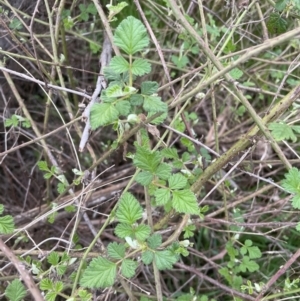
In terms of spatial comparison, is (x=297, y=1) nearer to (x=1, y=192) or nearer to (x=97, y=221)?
(x=97, y=221)

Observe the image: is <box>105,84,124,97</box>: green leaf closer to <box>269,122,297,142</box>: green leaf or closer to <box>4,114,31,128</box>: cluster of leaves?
<box>269,122,297,142</box>: green leaf

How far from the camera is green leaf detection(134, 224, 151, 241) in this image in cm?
92

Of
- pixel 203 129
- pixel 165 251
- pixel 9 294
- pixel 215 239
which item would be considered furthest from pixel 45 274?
pixel 203 129

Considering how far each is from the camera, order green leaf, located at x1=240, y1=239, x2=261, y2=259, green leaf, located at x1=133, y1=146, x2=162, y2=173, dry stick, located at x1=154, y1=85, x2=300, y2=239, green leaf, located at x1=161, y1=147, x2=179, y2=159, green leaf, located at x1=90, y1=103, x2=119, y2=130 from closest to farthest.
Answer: green leaf, located at x1=90, y1=103, x2=119, y2=130, green leaf, located at x1=133, y1=146, x2=162, y2=173, dry stick, located at x1=154, y1=85, x2=300, y2=239, green leaf, located at x1=161, y1=147, x2=179, y2=159, green leaf, located at x1=240, y1=239, x2=261, y2=259

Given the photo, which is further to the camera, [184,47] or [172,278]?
[172,278]

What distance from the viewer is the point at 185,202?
3.07 feet

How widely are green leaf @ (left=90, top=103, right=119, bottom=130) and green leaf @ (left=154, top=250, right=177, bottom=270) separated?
29 cm

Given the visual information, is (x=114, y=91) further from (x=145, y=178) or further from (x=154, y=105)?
(x=145, y=178)

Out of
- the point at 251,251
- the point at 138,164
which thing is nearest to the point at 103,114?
the point at 138,164

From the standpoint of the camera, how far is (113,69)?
2.84 ft

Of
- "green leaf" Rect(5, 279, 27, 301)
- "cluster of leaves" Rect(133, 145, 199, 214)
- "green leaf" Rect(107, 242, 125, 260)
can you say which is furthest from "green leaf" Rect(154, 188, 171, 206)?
"green leaf" Rect(5, 279, 27, 301)

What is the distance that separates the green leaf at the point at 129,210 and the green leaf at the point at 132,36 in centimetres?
29

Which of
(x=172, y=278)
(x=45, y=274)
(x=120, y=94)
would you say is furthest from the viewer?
Result: (x=172, y=278)

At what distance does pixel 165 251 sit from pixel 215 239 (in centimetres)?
106
